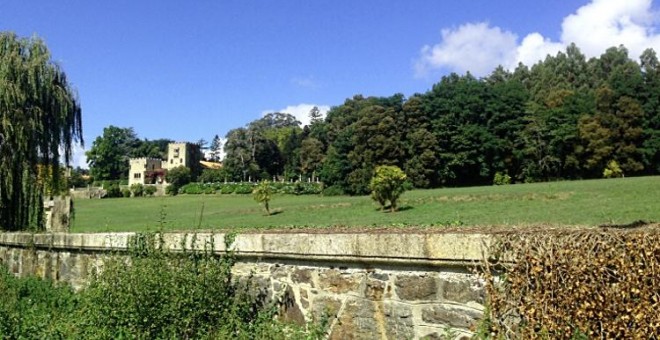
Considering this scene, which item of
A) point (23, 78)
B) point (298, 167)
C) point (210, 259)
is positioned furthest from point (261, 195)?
point (298, 167)

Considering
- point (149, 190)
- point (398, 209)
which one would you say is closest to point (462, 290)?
point (398, 209)

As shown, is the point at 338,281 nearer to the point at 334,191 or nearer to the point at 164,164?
the point at 334,191

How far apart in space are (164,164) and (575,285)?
10980 centimetres

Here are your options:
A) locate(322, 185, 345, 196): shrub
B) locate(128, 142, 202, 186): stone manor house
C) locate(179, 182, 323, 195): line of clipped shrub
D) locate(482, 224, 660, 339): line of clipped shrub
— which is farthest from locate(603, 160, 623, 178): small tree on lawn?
locate(128, 142, 202, 186): stone manor house

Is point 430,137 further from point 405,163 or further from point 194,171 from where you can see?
point 194,171

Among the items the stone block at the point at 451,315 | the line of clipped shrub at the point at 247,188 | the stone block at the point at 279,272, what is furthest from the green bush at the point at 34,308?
the line of clipped shrub at the point at 247,188

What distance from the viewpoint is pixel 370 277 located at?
189 inches

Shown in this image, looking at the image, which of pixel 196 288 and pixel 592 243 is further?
pixel 196 288

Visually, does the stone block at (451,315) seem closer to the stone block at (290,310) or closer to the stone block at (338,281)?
the stone block at (338,281)

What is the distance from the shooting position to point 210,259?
6035mm

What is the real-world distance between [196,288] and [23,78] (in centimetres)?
1232

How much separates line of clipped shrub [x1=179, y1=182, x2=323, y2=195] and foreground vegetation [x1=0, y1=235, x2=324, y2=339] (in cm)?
5452

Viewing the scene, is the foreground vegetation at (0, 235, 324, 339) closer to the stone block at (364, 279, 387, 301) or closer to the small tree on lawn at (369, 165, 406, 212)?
the stone block at (364, 279, 387, 301)

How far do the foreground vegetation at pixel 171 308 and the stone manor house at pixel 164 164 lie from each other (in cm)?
9098
